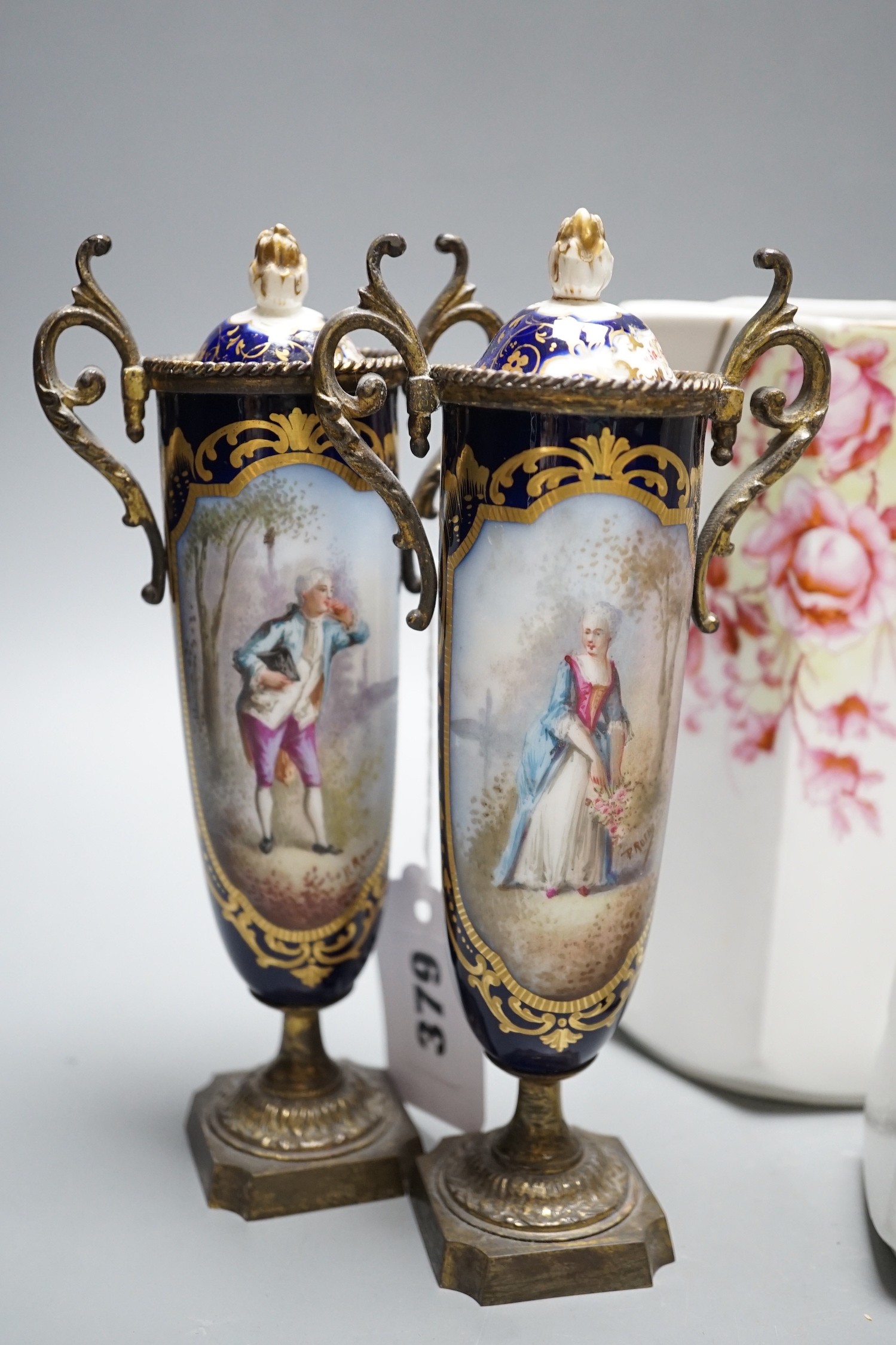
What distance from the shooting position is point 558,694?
4.05 feet

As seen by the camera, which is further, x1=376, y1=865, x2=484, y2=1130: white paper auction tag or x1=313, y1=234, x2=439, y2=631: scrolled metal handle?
x1=376, y1=865, x2=484, y2=1130: white paper auction tag

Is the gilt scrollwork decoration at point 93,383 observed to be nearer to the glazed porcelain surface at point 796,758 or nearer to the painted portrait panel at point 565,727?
the painted portrait panel at point 565,727

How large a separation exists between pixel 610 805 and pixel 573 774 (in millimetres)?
45

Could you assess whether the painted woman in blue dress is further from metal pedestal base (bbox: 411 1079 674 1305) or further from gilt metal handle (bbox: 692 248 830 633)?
metal pedestal base (bbox: 411 1079 674 1305)

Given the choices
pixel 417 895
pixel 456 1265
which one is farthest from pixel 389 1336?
pixel 417 895

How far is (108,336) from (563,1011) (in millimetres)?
765

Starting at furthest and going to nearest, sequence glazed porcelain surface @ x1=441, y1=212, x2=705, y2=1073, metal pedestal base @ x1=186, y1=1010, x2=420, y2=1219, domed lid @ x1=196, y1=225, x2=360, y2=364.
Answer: metal pedestal base @ x1=186, y1=1010, x2=420, y2=1219
domed lid @ x1=196, y1=225, x2=360, y2=364
glazed porcelain surface @ x1=441, y1=212, x2=705, y2=1073

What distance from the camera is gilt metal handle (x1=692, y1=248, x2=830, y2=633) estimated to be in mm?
1262

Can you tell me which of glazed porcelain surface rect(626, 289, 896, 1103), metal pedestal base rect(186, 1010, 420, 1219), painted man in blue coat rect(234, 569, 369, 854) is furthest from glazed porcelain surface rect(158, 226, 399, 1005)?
glazed porcelain surface rect(626, 289, 896, 1103)

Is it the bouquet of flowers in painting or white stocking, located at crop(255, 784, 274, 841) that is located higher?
the bouquet of flowers in painting

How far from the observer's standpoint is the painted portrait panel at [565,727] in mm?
1215

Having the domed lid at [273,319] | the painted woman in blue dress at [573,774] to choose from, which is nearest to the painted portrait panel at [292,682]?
the domed lid at [273,319]

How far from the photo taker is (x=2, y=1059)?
173 cm

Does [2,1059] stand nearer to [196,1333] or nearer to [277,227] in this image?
[196,1333]
